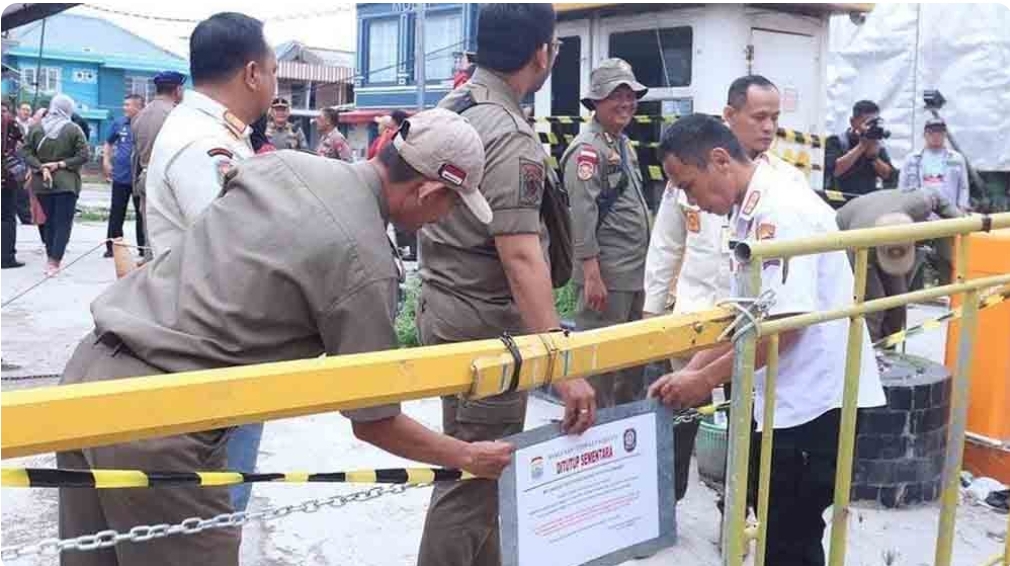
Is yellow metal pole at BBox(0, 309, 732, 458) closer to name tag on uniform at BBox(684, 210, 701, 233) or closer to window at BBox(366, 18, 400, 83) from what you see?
name tag on uniform at BBox(684, 210, 701, 233)

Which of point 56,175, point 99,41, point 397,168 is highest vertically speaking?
point 99,41

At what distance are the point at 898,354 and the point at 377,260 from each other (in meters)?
3.40

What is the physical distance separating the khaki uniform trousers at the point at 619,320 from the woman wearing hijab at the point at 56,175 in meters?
6.34

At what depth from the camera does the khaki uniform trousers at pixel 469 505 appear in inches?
111

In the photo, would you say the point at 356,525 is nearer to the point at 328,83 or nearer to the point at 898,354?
the point at 898,354

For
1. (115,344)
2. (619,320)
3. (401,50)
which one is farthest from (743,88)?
(401,50)

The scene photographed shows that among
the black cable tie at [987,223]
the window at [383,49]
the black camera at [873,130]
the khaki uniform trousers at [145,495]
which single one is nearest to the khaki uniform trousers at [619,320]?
the black cable tie at [987,223]

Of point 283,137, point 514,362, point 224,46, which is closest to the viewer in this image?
point 514,362

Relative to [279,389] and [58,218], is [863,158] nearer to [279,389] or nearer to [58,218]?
[58,218]

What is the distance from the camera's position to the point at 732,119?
13.5 ft

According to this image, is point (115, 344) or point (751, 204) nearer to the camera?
point (115, 344)

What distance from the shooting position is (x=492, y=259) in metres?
2.95

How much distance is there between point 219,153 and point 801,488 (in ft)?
5.91

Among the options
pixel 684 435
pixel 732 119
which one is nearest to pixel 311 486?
pixel 684 435
